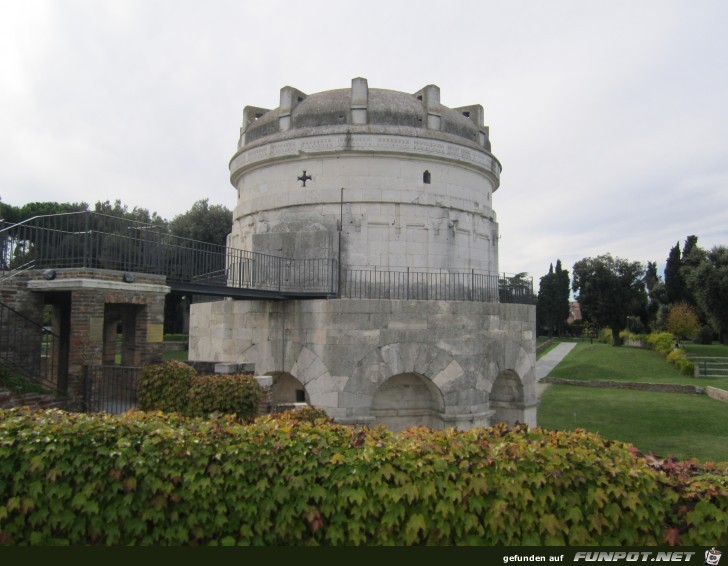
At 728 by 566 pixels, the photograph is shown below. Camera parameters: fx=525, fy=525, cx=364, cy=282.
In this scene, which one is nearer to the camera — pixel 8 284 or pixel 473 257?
pixel 8 284

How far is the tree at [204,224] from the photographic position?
154ft

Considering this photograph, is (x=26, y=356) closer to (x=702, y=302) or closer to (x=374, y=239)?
(x=374, y=239)

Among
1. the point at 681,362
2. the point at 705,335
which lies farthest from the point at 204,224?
the point at 705,335

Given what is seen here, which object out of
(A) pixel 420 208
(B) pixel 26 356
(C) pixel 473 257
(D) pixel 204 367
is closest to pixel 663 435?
(C) pixel 473 257

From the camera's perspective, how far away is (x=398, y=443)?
6.47 m

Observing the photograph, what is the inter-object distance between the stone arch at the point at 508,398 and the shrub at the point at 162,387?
392 inches

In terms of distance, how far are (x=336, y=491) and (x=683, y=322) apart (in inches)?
2185

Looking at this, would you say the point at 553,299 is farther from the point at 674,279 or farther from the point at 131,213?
the point at 131,213

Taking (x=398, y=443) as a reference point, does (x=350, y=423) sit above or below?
below

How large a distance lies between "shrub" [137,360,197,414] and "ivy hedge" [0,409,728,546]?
15.4 feet

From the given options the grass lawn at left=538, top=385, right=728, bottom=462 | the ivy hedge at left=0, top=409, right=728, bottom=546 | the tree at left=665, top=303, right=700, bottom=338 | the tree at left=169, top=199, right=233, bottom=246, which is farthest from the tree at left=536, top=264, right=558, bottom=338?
the ivy hedge at left=0, top=409, right=728, bottom=546

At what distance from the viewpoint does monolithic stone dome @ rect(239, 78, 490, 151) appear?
56.7 ft

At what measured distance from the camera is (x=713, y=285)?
4772cm

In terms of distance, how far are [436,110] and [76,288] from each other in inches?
498
